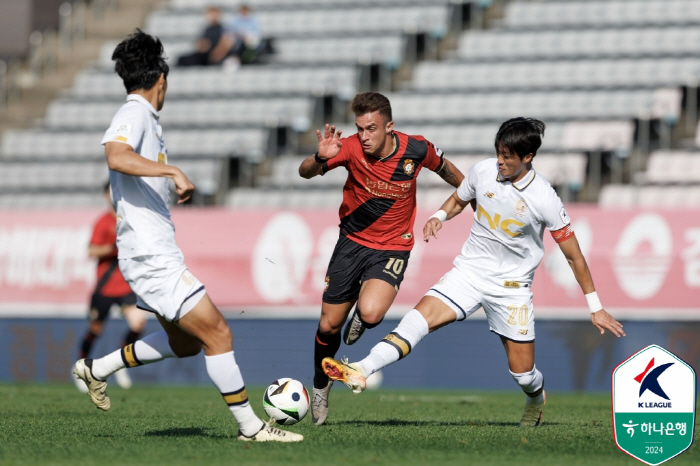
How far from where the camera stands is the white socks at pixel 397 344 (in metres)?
6.64

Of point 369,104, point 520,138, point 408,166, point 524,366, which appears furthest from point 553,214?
point 369,104

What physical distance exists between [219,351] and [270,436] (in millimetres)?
597

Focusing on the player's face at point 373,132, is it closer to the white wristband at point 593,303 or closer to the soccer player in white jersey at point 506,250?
the soccer player in white jersey at point 506,250

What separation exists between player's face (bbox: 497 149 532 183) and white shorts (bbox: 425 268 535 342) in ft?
2.68

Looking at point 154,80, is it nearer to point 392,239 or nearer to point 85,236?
point 392,239

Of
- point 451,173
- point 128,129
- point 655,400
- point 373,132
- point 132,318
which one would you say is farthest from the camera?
point 132,318

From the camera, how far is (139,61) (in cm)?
628

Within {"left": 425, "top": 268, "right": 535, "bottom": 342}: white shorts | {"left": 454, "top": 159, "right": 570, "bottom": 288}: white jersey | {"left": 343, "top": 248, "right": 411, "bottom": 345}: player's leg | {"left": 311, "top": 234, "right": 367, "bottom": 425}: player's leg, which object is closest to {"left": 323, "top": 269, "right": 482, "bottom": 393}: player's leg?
{"left": 425, "top": 268, "right": 535, "bottom": 342}: white shorts

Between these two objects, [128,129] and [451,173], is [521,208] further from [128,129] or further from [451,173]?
[128,129]

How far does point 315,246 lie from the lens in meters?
14.2

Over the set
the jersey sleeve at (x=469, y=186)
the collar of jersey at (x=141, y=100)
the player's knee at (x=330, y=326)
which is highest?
the collar of jersey at (x=141, y=100)

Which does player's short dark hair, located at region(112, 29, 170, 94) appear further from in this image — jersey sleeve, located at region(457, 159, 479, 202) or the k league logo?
the k league logo

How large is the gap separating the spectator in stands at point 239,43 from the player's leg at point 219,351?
14987 mm

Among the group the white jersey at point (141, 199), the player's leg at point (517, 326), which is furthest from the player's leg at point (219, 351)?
the player's leg at point (517, 326)
